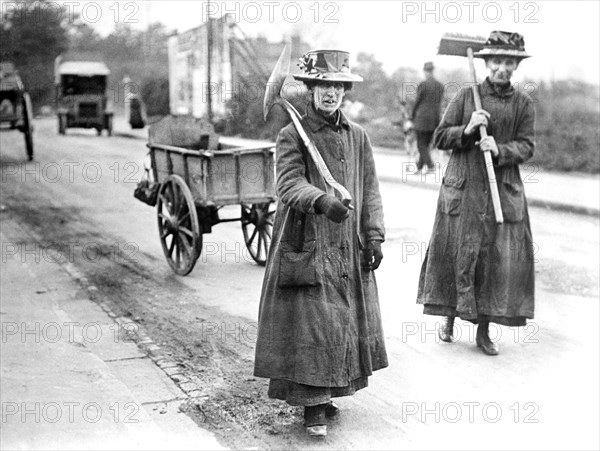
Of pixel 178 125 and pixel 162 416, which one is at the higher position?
pixel 178 125

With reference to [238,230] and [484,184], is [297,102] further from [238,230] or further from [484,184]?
[238,230]

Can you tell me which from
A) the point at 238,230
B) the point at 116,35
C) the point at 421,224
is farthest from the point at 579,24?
the point at 116,35

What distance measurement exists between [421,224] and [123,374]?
21.1ft

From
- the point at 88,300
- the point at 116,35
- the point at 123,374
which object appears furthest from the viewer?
the point at 116,35

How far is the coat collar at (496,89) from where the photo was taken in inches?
246

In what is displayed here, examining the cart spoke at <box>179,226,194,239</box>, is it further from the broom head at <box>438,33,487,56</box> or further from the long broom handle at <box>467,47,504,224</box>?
the long broom handle at <box>467,47,504,224</box>

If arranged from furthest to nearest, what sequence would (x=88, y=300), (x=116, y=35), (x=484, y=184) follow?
(x=116, y=35)
(x=88, y=300)
(x=484, y=184)

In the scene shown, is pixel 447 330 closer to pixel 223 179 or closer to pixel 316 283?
pixel 316 283

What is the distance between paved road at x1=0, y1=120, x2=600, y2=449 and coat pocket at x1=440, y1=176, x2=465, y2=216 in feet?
3.44

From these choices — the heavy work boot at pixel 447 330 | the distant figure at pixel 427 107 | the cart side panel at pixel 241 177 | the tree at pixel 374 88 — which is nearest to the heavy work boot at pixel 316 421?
the heavy work boot at pixel 447 330

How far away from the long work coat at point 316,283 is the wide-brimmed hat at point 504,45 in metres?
1.86

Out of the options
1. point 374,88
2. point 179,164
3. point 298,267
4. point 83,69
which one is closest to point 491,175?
point 298,267

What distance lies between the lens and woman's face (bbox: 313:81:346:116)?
183 inches

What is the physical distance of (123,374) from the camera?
5859mm
